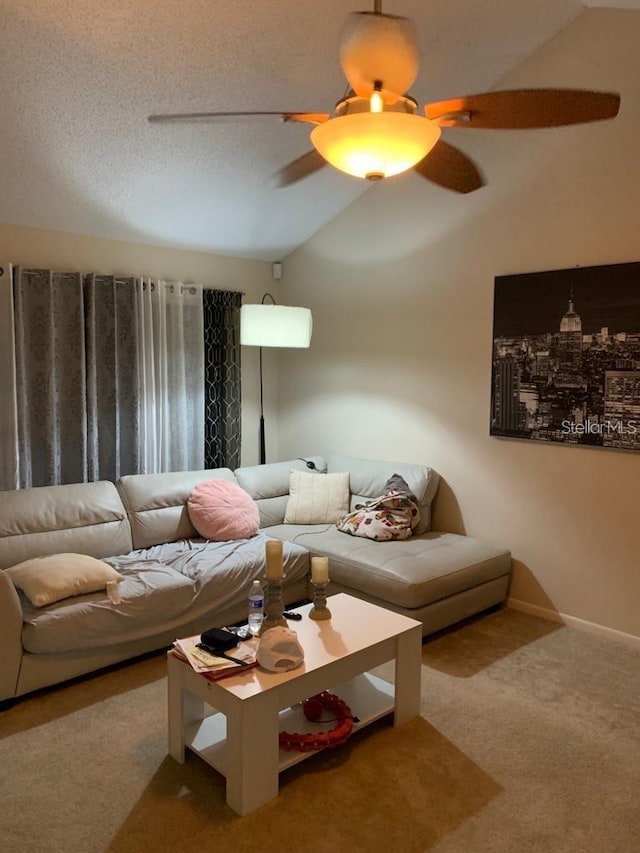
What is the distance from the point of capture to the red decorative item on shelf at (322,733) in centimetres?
228

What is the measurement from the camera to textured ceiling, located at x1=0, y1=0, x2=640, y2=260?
107 inches

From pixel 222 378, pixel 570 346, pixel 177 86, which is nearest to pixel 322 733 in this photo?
pixel 570 346

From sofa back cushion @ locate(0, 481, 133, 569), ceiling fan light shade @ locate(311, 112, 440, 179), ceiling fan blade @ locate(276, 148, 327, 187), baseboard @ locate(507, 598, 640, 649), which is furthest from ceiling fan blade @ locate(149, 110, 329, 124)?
baseboard @ locate(507, 598, 640, 649)

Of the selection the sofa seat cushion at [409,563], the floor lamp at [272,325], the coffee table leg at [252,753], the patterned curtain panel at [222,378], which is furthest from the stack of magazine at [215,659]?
the patterned curtain panel at [222,378]

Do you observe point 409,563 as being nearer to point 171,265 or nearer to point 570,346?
point 570,346

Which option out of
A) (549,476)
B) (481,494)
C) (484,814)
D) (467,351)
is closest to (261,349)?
(467,351)

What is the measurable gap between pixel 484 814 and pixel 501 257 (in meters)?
2.90

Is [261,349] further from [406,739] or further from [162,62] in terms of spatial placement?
[406,739]

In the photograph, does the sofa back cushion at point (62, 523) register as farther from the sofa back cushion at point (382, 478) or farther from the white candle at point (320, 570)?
the sofa back cushion at point (382, 478)

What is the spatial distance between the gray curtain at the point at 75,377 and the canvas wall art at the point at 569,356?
93.3 inches

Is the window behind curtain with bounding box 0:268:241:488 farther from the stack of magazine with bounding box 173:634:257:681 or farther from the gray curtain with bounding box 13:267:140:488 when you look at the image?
the stack of magazine with bounding box 173:634:257:681

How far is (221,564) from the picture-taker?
336cm

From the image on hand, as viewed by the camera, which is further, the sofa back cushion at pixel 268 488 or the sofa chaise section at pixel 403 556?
the sofa back cushion at pixel 268 488

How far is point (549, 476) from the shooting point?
12.0 feet
